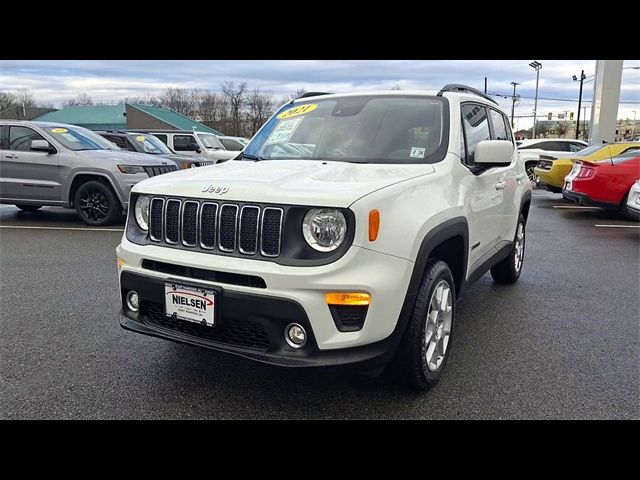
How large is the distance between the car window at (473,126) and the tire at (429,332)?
1.09 metres

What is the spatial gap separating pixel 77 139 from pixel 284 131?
6.67 m

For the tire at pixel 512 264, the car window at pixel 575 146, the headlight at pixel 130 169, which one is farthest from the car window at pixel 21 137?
the car window at pixel 575 146

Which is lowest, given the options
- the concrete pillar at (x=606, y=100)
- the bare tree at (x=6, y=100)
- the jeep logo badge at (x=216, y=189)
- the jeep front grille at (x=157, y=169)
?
the jeep front grille at (x=157, y=169)

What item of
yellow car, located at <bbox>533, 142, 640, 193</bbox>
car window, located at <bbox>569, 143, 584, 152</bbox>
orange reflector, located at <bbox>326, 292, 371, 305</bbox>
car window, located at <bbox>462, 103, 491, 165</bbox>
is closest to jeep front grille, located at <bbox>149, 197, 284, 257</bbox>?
orange reflector, located at <bbox>326, 292, 371, 305</bbox>

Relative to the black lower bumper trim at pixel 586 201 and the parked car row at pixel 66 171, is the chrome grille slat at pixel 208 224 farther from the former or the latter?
the black lower bumper trim at pixel 586 201

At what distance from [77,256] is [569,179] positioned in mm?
9353

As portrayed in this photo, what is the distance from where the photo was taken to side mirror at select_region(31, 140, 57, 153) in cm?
868

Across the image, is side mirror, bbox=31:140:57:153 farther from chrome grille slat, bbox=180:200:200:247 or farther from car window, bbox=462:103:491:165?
car window, bbox=462:103:491:165

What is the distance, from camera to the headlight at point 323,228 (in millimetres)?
2514

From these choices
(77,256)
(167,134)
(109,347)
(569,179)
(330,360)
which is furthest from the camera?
(167,134)

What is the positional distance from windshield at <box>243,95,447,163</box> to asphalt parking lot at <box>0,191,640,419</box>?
1477mm
